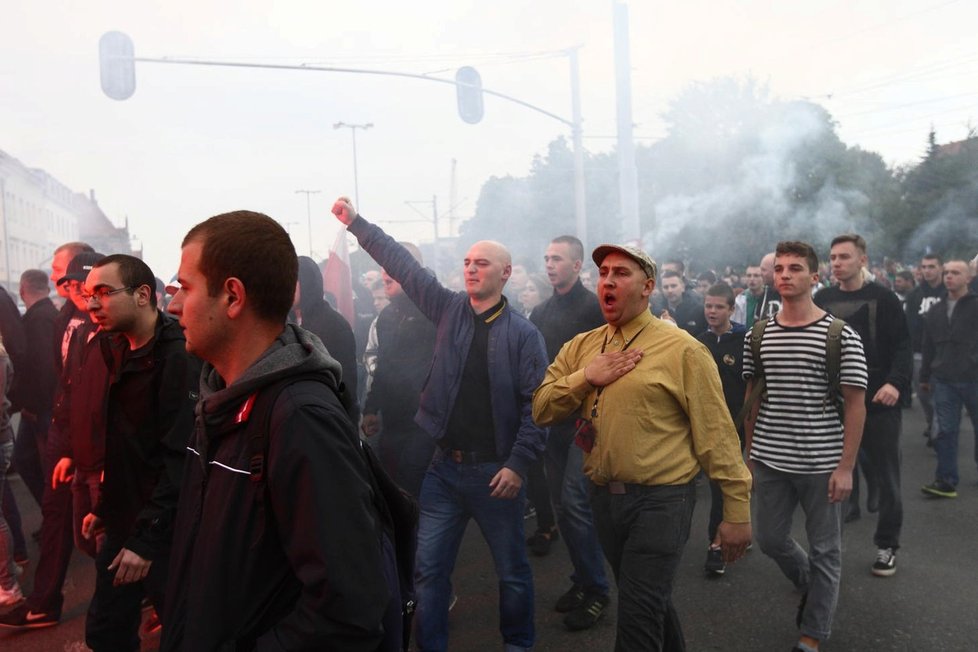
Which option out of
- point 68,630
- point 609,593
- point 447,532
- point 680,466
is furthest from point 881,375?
point 68,630

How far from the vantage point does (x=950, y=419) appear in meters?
7.07

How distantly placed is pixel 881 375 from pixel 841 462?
1.36 metres

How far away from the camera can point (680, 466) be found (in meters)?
3.09

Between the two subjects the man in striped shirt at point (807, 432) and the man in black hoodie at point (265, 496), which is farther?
the man in striped shirt at point (807, 432)

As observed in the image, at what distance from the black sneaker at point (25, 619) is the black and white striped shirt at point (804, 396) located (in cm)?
394

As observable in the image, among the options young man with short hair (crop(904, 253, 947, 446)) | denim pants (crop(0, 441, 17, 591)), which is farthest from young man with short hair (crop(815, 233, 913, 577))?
denim pants (crop(0, 441, 17, 591))

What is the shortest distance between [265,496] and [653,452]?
184 cm

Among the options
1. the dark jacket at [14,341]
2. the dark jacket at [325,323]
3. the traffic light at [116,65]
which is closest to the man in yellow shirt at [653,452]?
the dark jacket at [325,323]

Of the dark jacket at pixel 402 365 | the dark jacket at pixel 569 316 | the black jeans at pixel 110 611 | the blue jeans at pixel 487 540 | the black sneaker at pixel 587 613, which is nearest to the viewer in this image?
the black jeans at pixel 110 611

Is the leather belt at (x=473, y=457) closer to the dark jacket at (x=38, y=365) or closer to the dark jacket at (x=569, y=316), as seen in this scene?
the dark jacket at (x=569, y=316)

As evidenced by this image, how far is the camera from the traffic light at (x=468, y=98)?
47.2 feet

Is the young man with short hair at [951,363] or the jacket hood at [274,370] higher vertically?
the jacket hood at [274,370]

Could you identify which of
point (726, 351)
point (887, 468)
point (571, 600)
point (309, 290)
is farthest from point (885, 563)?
point (309, 290)

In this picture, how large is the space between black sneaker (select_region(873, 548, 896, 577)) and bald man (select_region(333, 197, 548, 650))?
245 cm
